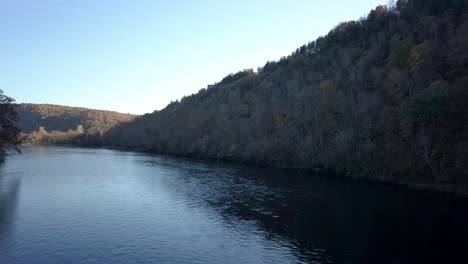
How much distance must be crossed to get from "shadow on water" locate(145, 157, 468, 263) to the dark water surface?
0.34 ft

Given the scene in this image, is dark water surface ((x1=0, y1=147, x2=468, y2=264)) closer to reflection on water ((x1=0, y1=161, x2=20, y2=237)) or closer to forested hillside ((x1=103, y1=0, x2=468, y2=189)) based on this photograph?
reflection on water ((x1=0, y1=161, x2=20, y2=237))

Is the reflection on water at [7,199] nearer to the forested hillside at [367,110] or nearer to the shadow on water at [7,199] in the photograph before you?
the shadow on water at [7,199]

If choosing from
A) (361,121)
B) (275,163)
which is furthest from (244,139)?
(361,121)

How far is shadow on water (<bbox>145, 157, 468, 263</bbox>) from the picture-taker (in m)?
27.8

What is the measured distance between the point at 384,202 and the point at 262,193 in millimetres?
15942

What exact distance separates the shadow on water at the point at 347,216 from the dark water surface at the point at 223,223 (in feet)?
0.34

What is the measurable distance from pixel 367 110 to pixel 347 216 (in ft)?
153

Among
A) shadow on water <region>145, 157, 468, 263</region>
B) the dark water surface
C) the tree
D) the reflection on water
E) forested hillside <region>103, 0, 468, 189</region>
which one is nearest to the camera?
the dark water surface

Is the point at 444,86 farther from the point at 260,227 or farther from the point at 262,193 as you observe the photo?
the point at 260,227

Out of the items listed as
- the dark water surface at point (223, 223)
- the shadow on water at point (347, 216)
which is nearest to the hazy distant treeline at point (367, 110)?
the shadow on water at point (347, 216)

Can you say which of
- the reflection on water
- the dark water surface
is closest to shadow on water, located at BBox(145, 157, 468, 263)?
the dark water surface

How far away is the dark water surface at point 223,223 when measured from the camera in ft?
86.6

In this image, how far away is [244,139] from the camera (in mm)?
117312

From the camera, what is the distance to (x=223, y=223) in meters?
35.2
